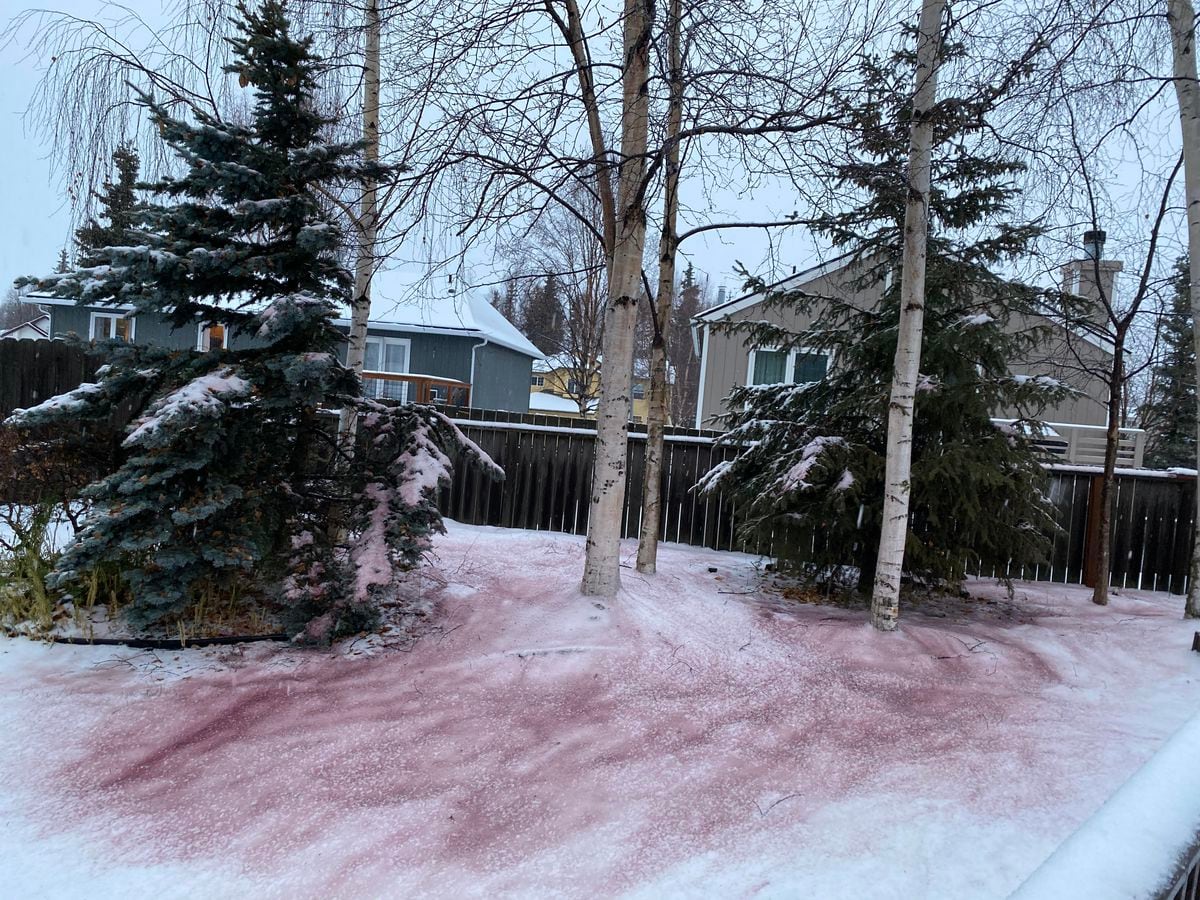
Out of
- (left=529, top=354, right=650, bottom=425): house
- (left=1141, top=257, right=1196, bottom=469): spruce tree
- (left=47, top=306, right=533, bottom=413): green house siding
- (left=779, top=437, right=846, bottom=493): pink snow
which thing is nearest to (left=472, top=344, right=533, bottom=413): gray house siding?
(left=47, top=306, right=533, bottom=413): green house siding

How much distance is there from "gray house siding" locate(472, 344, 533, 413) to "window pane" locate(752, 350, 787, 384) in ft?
23.7

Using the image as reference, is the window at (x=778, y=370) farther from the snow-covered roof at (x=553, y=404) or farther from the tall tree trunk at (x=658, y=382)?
the snow-covered roof at (x=553, y=404)

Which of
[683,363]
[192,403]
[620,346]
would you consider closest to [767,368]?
[620,346]

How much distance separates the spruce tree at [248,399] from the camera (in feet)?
13.9

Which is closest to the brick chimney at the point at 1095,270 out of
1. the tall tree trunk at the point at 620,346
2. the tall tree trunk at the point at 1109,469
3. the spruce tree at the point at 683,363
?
the tall tree trunk at the point at 1109,469

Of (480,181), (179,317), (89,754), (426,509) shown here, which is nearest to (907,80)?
(480,181)

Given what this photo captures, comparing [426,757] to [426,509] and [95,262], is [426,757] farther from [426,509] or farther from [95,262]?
[95,262]

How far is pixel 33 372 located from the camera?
9.26m

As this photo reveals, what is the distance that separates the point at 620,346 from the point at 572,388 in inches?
1061

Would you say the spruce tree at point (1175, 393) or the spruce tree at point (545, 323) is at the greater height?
the spruce tree at point (545, 323)

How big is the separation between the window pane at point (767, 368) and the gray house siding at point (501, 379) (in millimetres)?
7221

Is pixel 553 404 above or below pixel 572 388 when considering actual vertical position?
below

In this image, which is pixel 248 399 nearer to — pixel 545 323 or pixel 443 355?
pixel 443 355

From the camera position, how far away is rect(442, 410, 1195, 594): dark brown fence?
7.56m
